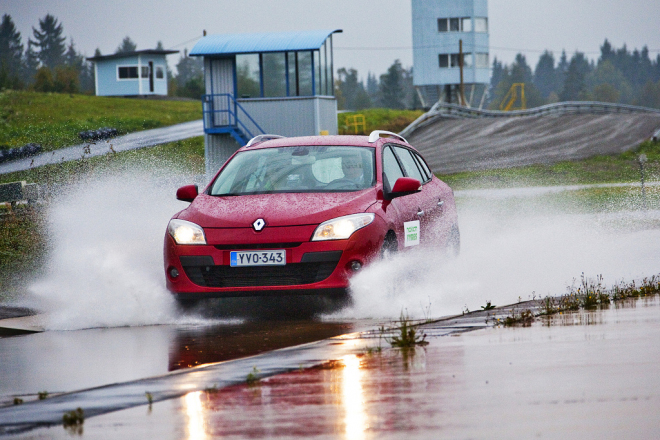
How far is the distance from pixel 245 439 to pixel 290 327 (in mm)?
4137

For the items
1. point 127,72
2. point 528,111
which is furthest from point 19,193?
point 127,72

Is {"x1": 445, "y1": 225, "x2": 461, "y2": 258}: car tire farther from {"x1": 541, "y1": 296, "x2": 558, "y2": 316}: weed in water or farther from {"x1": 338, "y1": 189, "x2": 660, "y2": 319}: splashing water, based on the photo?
{"x1": 541, "y1": 296, "x2": 558, "y2": 316}: weed in water

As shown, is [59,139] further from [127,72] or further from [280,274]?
[280,274]

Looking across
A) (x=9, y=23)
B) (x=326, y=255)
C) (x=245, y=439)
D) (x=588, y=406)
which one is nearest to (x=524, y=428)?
(x=588, y=406)

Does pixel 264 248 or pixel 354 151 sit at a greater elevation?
pixel 354 151

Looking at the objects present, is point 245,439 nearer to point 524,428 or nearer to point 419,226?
point 524,428

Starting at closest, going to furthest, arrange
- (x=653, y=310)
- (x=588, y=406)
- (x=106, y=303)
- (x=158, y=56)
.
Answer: (x=588, y=406), (x=653, y=310), (x=106, y=303), (x=158, y=56)

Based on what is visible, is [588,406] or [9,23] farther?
[9,23]

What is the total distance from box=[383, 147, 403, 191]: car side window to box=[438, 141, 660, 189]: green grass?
2289 cm

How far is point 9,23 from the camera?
7377 inches

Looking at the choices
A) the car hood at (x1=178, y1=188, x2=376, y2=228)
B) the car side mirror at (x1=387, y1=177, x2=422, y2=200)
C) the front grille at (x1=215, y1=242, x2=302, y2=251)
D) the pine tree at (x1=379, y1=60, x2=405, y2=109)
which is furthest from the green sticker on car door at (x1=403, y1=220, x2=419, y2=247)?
the pine tree at (x1=379, y1=60, x2=405, y2=109)

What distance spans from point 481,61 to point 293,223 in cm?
7763

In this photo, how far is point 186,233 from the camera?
30.1 ft

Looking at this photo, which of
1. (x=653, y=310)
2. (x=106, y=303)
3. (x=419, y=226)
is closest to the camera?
(x=653, y=310)
